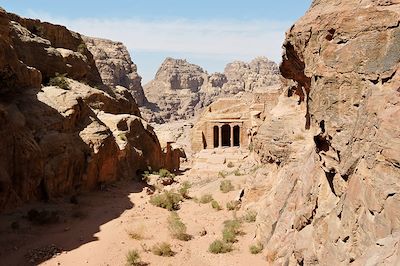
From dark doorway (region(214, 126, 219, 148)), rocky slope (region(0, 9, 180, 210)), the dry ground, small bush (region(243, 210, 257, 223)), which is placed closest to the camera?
the dry ground

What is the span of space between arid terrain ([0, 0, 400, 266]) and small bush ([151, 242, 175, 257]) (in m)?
0.03

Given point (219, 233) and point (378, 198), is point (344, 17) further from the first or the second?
point (219, 233)

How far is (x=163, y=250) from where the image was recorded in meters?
12.0

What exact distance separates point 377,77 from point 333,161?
1.93 metres

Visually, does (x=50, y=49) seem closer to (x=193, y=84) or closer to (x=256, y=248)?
(x=256, y=248)

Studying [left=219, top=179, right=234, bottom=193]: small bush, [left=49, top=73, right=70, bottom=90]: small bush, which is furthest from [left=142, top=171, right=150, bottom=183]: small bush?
[left=49, top=73, right=70, bottom=90]: small bush

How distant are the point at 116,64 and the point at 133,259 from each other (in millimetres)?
70760

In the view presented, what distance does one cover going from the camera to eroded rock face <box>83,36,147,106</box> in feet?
240

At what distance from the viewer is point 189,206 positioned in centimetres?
1816

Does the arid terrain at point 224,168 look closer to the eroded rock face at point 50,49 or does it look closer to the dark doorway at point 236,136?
the eroded rock face at point 50,49

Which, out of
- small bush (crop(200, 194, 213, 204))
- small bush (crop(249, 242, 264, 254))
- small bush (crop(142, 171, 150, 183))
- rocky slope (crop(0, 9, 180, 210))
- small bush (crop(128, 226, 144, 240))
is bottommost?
small bush (crop(142, 171, 150, 183))

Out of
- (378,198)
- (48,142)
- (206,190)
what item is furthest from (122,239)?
(378,198)

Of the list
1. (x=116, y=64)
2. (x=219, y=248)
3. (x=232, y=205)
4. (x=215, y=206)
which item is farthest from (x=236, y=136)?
(x=116, y=64)

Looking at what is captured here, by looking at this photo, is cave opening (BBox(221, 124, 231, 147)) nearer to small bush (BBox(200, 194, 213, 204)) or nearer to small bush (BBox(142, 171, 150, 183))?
small bush (BBox(142, 171, 150, 183))
